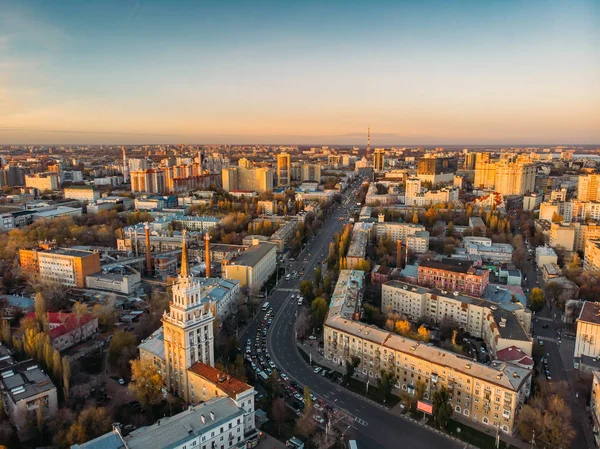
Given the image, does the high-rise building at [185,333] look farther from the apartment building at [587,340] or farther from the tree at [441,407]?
the apartment building at [587,340]

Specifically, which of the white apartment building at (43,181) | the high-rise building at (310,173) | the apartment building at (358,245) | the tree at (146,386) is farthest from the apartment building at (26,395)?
the high-rise building at (310,173)

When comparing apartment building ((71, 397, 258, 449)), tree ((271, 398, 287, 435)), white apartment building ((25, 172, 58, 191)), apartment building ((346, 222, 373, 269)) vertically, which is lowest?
tree ((271, 398, 287, 435))

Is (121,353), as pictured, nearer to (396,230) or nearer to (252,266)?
(252,266)

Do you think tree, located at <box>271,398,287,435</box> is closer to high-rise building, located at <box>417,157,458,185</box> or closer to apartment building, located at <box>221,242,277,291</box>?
apartment building, located at <box>221,242,277,291</box>

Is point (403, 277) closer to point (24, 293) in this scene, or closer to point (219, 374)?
point (219, 374)

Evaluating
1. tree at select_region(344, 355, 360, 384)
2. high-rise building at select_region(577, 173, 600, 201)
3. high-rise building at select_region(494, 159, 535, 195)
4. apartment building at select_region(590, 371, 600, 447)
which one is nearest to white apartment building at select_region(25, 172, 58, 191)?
tree at select_region(344, 355, 360, 384)
